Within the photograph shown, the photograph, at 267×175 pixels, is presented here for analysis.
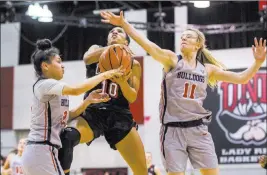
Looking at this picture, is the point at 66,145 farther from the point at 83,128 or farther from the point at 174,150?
the point at 174,150

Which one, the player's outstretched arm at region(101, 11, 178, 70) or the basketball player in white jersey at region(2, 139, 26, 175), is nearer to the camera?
the player's outstretched arm at region(101, 11, 178, 70)

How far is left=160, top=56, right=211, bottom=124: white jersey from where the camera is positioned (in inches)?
191

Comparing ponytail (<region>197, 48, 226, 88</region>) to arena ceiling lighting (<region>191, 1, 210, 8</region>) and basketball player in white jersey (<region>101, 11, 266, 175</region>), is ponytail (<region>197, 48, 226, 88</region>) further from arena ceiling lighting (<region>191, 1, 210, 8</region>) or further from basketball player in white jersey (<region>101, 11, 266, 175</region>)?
arena ceiling lighting (<region>191, 1, 210, 8</region>)

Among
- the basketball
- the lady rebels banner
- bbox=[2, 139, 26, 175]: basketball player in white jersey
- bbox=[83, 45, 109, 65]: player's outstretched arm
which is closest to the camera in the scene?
the basketball

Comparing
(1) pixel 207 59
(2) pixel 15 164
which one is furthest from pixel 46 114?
(2) pixel 15 164

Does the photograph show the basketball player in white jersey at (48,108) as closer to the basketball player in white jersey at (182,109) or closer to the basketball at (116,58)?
the basketball at (116,58)

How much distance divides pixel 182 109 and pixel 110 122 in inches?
26.4

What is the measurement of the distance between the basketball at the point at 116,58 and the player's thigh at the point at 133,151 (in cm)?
66

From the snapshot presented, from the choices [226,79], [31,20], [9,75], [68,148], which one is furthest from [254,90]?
[68,148]

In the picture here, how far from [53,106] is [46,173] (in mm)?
552

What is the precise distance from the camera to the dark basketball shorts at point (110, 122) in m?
4.87

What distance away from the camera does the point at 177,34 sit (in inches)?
556

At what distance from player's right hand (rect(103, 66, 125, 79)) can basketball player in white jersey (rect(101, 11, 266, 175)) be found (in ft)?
1.25

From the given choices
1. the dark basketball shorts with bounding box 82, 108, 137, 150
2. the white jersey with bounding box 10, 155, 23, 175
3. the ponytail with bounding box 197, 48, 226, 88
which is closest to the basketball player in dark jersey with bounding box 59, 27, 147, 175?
the dark basketball shorts with bounding box 82, 108, 137, 150
